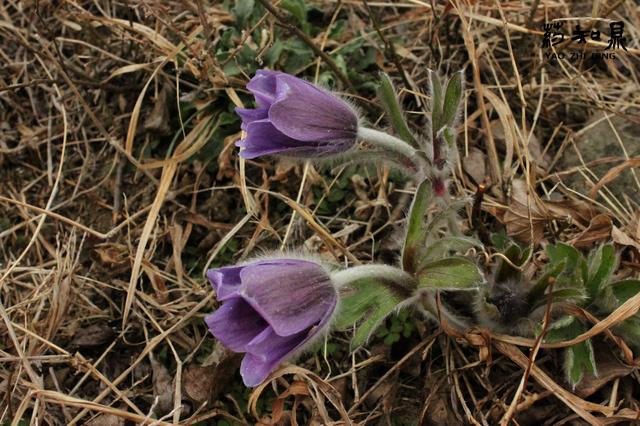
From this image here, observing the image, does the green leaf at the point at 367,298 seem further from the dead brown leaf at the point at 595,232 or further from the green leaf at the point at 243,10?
the green leaf at the point at 243,10

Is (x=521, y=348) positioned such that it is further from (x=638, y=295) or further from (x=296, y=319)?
(x=296, y=319)

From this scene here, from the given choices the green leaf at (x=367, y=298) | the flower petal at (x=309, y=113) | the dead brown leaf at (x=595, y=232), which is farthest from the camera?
the dead brown leaf at (x=595, y=232)

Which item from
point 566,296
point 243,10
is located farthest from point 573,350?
point 243,10

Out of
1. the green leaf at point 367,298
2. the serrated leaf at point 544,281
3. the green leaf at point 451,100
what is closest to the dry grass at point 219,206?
the serrated leaf at point 544,281

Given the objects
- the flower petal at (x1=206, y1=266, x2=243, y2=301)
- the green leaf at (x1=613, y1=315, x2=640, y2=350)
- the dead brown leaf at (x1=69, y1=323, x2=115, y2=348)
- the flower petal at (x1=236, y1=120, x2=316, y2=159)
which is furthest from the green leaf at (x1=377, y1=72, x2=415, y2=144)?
the dead brown leaf at (x1=69, y1=323, x2=115, y2=348)

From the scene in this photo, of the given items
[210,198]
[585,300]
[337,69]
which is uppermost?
[337,69]

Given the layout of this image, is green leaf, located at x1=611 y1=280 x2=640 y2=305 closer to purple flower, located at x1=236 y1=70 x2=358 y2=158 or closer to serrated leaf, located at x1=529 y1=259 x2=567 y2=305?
serrated leaf, located at x1=529 y1=259 x2=567 y2=305

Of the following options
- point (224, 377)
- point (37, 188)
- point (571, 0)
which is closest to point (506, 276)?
point (224, 377)

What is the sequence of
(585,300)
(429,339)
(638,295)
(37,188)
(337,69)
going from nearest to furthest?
1. (638,295)
2. (585,300)
3. (429,339)
4. (337,69)
5. (37,188)
